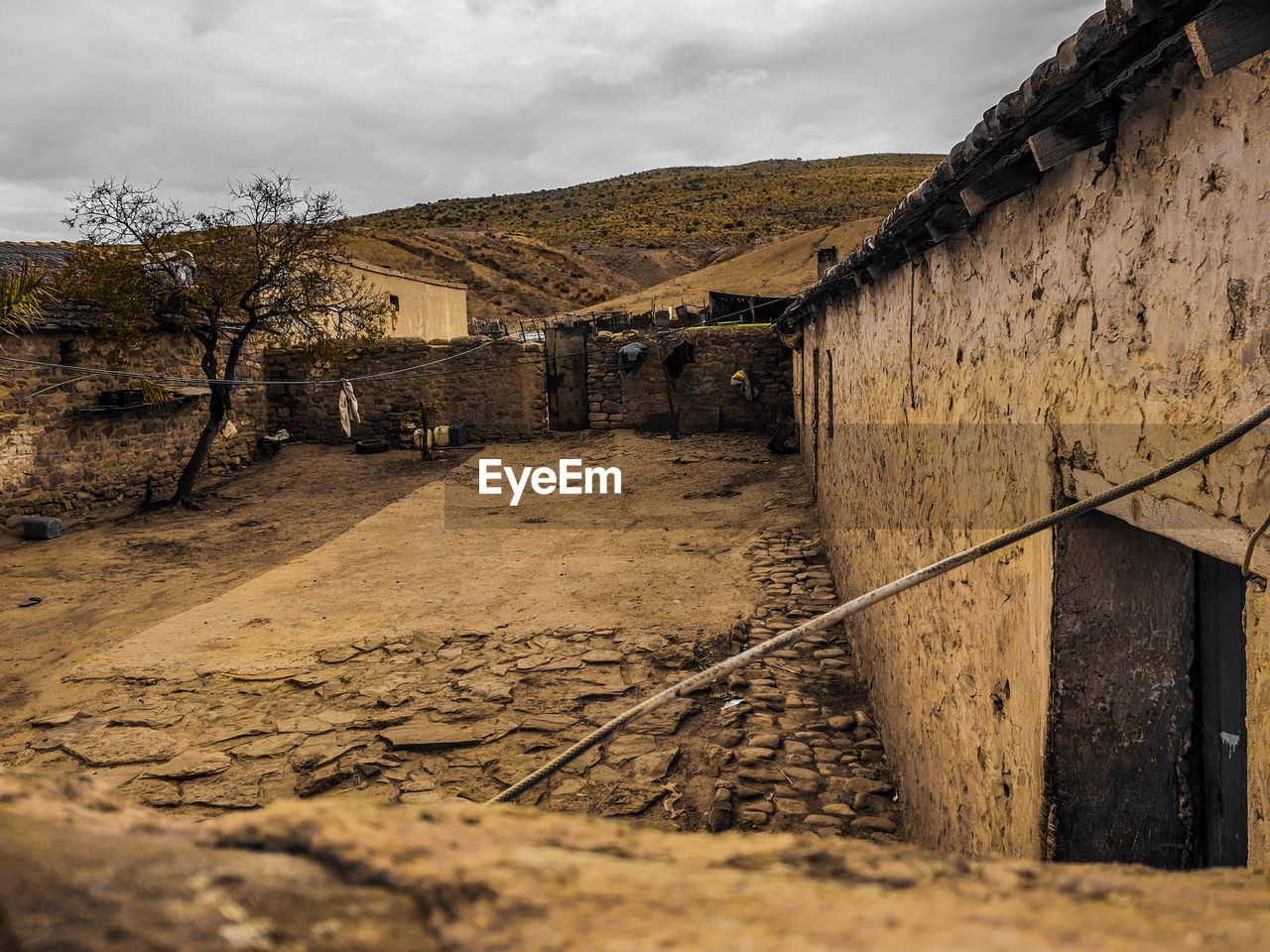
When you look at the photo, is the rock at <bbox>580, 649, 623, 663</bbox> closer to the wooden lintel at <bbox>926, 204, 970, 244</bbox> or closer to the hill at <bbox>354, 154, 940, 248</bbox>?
the wooden lintel at <bbox>926, 204, 970, 244</bbox>

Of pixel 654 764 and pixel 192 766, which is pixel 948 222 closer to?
pixel 654 764

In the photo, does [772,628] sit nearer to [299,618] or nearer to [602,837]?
[299,618]

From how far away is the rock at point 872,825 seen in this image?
11.8 feet

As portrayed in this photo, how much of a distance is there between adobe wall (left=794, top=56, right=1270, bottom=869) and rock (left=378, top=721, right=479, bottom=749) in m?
2.66

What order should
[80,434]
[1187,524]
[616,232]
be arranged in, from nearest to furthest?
[1187,524], [80,434], [616,232]

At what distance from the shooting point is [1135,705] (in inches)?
80.9

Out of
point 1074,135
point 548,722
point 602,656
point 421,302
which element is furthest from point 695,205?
point 1074,135

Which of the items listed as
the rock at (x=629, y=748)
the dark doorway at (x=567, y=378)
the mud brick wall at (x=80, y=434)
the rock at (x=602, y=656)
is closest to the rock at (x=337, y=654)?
the rock at (x=602, y=656)

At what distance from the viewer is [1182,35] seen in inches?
57.2

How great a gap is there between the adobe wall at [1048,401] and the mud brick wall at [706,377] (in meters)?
10.4

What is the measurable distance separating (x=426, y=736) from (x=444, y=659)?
1.22 meters

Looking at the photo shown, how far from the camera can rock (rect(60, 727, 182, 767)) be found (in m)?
4.44

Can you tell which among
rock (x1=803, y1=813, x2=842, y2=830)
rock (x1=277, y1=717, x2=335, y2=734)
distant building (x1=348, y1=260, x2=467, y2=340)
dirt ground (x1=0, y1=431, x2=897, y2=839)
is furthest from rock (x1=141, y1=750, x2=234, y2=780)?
distant building (x1=348, y1=260, x2=467, y2=340)

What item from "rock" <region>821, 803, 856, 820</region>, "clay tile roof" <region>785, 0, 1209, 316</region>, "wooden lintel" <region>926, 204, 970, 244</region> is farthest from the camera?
"rock" <region>821, 803, 856, 820</region>
